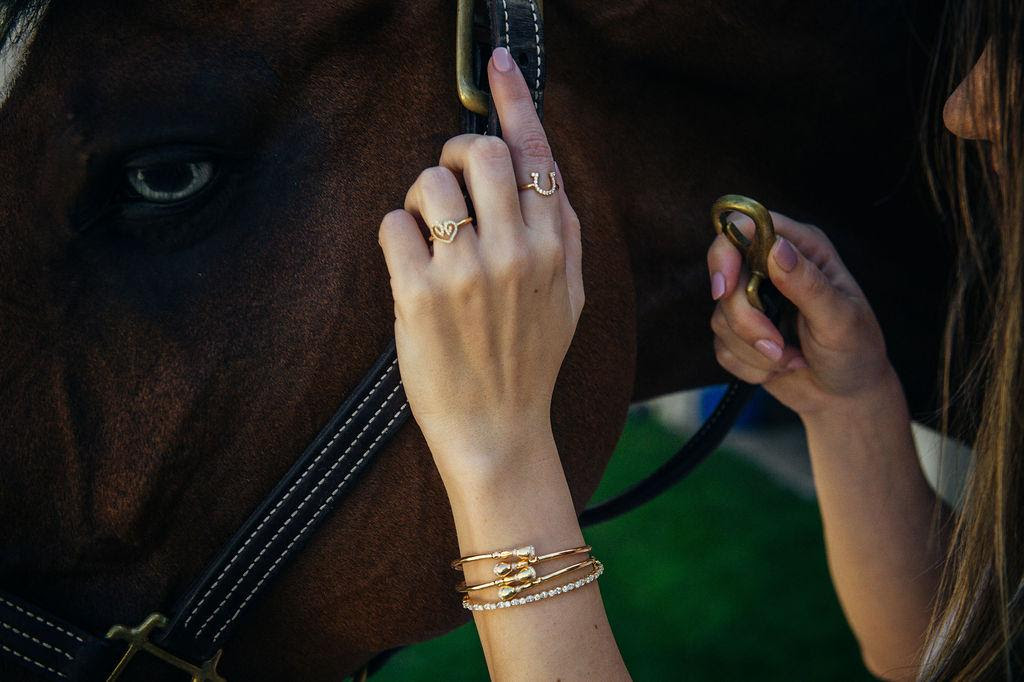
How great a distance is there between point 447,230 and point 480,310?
10 cm

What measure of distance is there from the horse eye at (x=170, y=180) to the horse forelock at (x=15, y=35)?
0.56 ft

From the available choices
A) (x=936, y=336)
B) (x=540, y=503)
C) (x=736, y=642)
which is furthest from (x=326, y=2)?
(x=736, y=642)

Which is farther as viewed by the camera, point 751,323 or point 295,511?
point 751,323

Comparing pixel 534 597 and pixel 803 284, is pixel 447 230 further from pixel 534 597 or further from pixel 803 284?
pixel 803 284

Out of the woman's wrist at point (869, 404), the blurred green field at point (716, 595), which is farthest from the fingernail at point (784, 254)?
the blurred green field at point (716, 595)

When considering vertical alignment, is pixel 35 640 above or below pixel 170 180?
below

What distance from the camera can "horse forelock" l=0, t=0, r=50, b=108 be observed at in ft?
3.45

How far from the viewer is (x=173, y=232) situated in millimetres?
1126

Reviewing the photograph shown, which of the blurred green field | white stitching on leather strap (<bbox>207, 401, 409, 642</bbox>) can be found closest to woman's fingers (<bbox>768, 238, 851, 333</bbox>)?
white stitching on leather strap (<bbox>207, 401, 409, 642</bbox>)

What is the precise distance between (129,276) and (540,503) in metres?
0.59

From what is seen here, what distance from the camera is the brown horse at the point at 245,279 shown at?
3.58 ft

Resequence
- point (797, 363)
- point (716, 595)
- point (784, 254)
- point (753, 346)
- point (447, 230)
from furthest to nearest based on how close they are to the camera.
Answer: point (716, 595)
point (797, 363)
point (753, 346)
point (784, 254)
point (447, 230)

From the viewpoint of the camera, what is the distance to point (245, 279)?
1.16 meters

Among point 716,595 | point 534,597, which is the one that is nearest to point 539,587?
point 534,597
